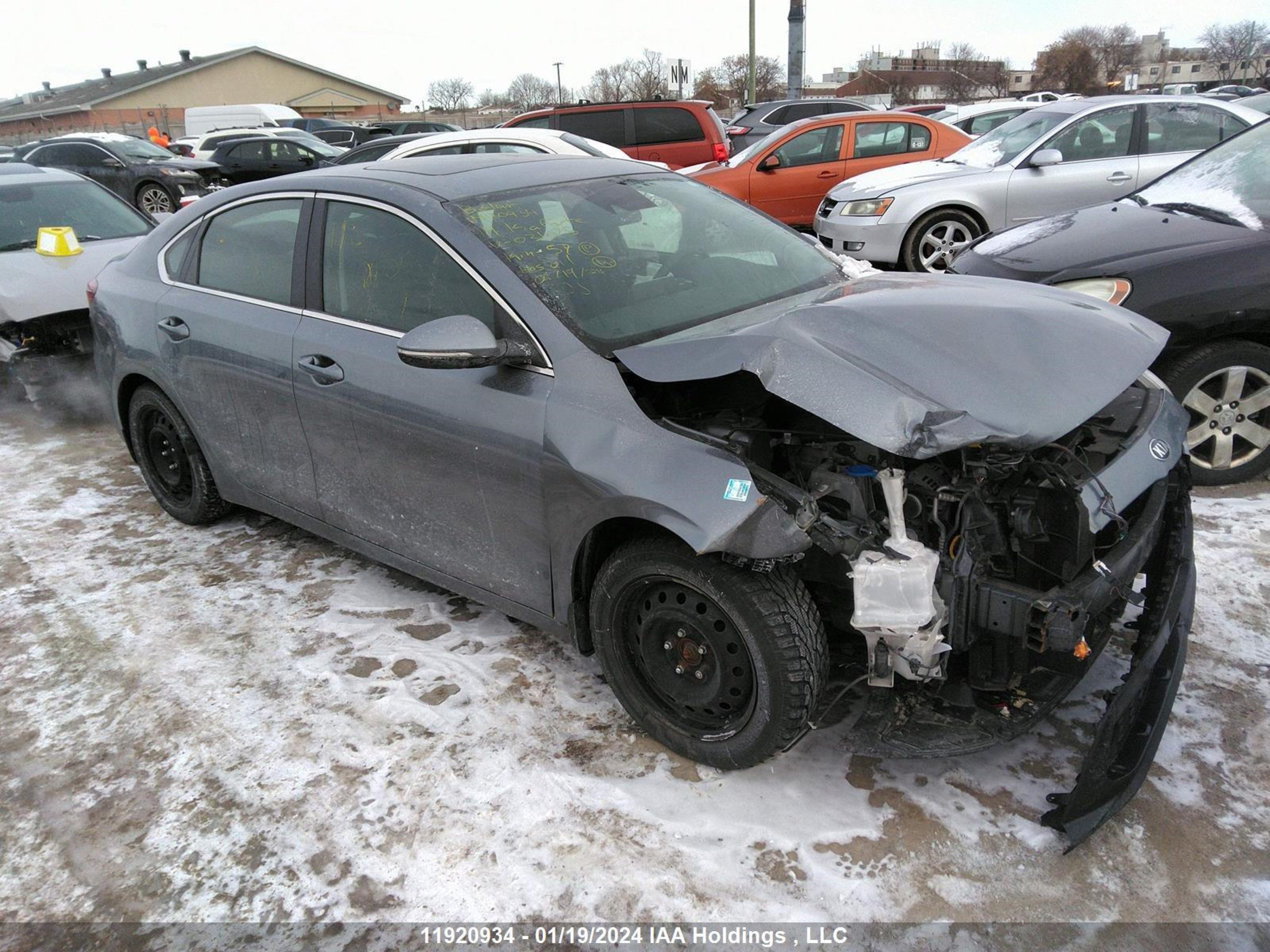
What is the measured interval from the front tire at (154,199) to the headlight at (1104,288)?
15.5 meters

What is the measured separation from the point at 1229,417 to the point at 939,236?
4894mm

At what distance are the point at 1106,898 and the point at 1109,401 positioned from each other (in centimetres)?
132

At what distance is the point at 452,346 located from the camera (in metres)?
2.73

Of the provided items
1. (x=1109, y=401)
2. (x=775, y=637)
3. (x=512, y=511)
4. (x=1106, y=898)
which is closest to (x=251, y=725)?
(x=512, y=511)

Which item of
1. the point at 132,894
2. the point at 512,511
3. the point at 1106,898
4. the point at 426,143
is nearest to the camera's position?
the point at 1106,898

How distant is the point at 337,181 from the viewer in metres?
3.55

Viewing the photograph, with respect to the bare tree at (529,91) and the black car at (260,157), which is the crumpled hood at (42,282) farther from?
the bare tree at (529,91)

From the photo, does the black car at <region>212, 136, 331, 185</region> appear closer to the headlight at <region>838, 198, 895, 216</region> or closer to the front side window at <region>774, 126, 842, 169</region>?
the front side window at <region>774, 126, 842, 169</region>

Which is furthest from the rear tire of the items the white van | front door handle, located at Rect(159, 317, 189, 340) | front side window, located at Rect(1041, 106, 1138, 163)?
the white van

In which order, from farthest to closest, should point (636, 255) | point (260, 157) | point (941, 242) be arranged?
point (260, 157)
point (941, 242)
point (636, 255)

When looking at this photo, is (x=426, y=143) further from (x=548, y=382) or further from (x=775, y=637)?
(x=775, y=637)

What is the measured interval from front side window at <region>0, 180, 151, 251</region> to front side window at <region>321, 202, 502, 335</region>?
4.97 metres

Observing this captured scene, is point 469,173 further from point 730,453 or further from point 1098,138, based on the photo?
point 1098,138

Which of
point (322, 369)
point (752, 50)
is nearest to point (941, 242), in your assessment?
point (322, 369)
